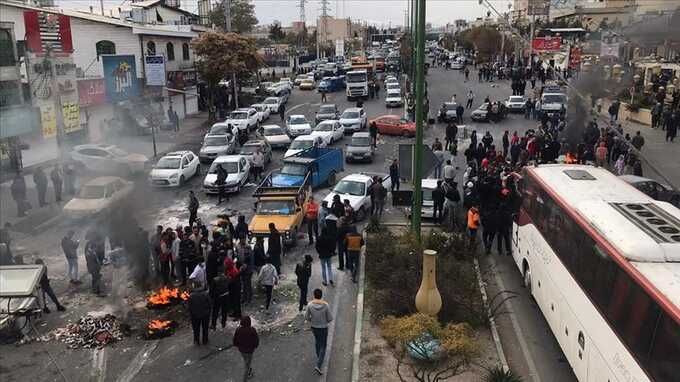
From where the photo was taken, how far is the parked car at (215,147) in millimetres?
29969

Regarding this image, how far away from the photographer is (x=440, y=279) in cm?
1288

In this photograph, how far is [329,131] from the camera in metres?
33.5

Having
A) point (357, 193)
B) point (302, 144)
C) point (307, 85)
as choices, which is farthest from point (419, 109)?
point (307, 85)

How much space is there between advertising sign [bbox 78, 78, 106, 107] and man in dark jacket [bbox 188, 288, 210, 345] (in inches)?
1020

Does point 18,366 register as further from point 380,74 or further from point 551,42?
point 380,74

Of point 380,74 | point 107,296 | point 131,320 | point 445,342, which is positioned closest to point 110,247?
point 107,296

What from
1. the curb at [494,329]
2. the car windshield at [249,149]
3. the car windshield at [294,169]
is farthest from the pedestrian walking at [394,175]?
the curb at [494,329]

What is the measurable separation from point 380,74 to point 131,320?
73.6m

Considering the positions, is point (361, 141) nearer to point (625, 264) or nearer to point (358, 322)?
point (358, 322)

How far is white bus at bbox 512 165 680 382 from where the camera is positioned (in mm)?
7047

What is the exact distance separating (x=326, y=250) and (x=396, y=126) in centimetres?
2251

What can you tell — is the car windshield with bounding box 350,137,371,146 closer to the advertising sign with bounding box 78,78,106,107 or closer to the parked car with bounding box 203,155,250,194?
the parked car with bounding box 203,155,250,194

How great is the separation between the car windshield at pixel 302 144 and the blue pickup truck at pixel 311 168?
11.8ft

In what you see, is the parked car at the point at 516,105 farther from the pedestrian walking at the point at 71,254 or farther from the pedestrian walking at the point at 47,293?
the pedestrian walking at the point at 47,293
